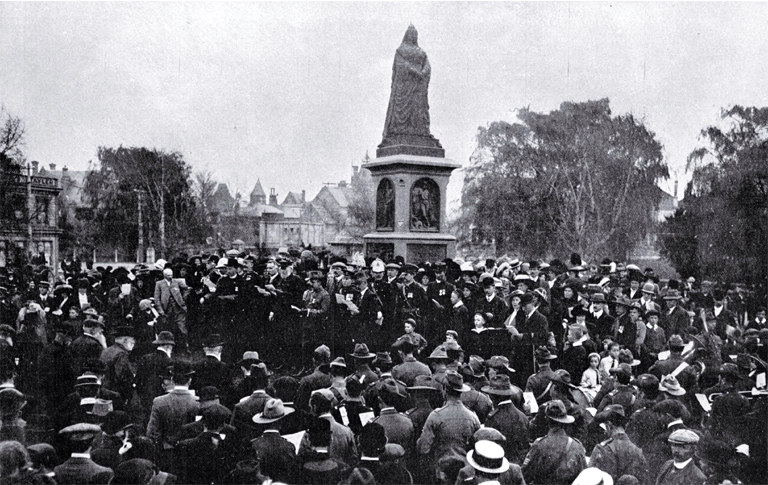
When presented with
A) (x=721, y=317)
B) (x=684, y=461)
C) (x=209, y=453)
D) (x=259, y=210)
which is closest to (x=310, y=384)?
(x=209, y=453)

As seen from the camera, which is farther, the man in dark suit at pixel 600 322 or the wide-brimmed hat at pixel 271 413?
the man in dark suit at pixel 600 322

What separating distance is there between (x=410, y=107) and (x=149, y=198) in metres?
40.4

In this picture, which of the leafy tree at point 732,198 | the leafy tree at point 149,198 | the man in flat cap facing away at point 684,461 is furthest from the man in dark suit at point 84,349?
the leafy tree at point 149,198

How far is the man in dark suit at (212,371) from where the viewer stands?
7918 mm

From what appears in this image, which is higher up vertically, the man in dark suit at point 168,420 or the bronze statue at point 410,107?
the bronze statue at point 410,107

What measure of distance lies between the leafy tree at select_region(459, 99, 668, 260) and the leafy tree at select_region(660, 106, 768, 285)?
7.34 meters

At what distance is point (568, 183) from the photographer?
4003cm

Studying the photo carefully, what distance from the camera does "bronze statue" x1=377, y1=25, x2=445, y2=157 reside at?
1930 centimetres

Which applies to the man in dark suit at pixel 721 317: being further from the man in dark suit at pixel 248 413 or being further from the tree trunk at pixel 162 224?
the tree trunk at pixel 162 224

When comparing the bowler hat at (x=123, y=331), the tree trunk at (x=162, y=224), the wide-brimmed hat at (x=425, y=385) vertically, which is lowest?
the wide-brimmed hat at (x=425, y=385)

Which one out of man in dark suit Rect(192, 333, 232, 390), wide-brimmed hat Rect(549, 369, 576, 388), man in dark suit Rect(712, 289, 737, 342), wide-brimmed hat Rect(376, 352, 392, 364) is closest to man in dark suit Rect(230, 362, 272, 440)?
man in dark suit Rect(192, 333, 232, 390)

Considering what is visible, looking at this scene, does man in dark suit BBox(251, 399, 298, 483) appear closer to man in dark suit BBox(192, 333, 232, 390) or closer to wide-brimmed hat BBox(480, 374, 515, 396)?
wide-brimmed hat BBox(480, 374, 515, 396)

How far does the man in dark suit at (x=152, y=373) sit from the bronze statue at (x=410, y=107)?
11.8m

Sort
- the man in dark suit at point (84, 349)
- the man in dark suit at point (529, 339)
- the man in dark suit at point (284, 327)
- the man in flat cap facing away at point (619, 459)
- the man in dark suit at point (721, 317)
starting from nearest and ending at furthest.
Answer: the man in flat cap facing away at point (619, 459)
the man in dark suit at point (84, 349)
the man in dark suit at point (529, 339)
the man in dark suit at point (284, 327)
the man in dark suit at point (721, 317)
